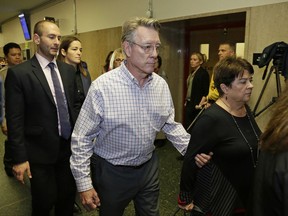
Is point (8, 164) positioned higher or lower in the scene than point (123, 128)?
lower

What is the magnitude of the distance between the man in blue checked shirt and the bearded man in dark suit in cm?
41

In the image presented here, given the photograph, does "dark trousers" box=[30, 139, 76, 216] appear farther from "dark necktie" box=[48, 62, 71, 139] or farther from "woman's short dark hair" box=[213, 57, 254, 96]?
"woman's short dark hair" box=[213, 57, 254, 96]

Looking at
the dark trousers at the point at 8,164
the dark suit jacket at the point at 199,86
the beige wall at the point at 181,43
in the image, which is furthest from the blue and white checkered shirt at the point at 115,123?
the dark suit jacket at the point at 199,86

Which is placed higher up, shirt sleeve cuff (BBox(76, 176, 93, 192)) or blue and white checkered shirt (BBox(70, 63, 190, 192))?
blue and white checkered shirt (BBox(70, 63, 190, 192))

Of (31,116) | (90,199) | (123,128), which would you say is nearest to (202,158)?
(123,128)

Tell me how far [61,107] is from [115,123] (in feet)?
1.96

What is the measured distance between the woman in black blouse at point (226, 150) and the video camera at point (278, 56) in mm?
1279

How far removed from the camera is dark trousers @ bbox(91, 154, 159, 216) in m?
1.40

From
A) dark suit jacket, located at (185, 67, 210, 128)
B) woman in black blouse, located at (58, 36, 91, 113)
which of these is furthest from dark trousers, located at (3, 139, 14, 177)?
dark suit jacket, located at (185, 67, 210, 128)

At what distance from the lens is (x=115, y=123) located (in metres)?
1.33

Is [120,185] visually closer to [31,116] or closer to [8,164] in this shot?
[31,116]

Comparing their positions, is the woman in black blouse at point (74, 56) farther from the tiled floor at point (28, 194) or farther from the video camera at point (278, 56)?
the video camera at point (278, 56)

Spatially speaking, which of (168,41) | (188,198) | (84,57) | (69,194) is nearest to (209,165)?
(188,198)

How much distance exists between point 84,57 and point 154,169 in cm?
518
